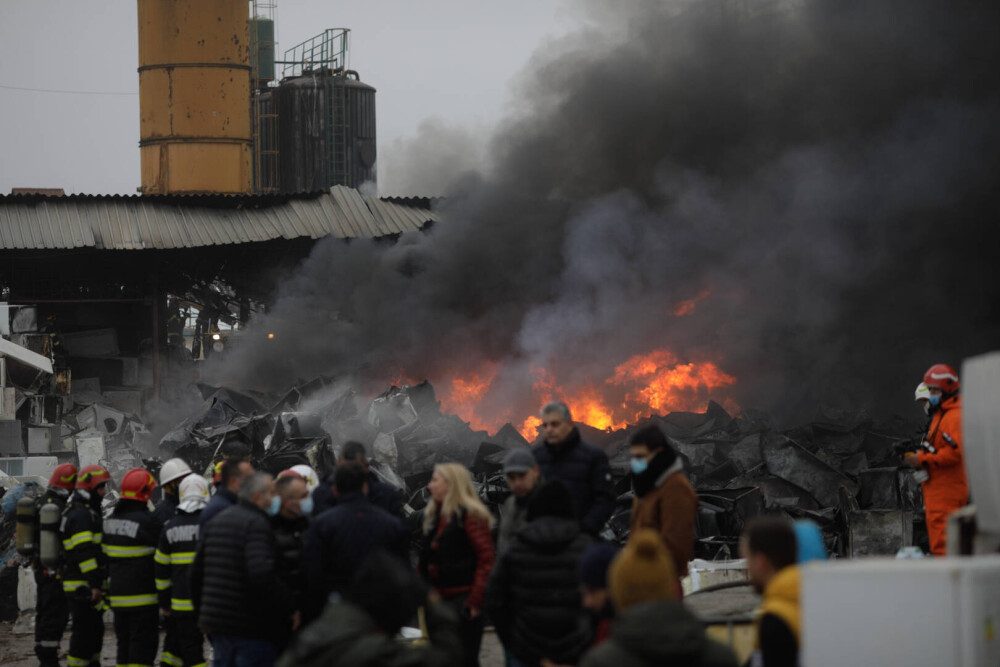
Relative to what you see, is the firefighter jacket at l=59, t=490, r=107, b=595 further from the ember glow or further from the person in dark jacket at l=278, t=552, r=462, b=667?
the ember glow

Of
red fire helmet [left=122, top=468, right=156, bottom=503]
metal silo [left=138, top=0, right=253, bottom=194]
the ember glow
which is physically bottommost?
red fire helmet [left=122, top=468, right=156, bottom=503]

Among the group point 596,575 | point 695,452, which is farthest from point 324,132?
point 596,575

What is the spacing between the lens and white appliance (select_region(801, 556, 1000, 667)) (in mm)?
3320

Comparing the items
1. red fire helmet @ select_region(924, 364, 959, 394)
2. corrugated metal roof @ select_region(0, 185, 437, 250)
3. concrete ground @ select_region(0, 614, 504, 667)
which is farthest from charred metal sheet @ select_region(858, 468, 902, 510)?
corrugated metal roof @ select_region(0, 185, 437, 250)

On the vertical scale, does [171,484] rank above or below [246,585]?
above

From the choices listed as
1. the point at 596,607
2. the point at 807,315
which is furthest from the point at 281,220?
the point at 596,607

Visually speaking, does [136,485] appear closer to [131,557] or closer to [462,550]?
[131,557]

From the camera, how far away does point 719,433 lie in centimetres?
1530

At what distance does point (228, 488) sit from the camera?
6219 millimetres

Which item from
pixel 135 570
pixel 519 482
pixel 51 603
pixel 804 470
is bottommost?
pixel 51 603

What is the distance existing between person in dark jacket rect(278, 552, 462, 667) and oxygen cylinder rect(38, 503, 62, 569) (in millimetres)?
5110

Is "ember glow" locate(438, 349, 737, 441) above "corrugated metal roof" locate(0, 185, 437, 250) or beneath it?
beneath

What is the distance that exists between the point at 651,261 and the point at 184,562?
14.5 metres

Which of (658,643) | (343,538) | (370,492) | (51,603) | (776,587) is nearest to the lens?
(658,643)
